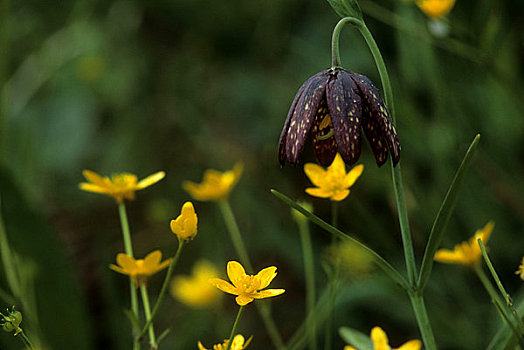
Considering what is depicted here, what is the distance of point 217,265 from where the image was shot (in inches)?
49.7

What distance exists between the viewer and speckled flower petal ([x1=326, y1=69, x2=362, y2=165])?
469 mm

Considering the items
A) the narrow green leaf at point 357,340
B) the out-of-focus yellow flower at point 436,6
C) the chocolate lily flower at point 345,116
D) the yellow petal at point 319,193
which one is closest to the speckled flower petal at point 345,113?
the chocolate lily flower at point 345,116

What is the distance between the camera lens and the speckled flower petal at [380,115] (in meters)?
0.47

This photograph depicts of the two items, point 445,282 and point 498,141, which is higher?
point 498,141

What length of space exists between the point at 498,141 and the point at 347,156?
810 millimetres

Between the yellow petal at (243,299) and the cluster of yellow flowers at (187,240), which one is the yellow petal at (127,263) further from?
the yellow petal at (243,299)

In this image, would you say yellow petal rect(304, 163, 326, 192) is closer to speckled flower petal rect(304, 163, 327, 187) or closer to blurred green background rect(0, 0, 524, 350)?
speckled flower petal rect(304, 163, 327, 187)

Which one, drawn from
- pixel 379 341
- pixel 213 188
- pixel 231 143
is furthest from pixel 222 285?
pixel 231 143

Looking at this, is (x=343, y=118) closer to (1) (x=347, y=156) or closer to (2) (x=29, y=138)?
(1) (x=347, y=156)


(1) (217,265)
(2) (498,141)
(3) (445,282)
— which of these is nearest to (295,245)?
(1) (217,265)

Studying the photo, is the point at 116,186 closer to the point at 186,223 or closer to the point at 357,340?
the point at 186,223

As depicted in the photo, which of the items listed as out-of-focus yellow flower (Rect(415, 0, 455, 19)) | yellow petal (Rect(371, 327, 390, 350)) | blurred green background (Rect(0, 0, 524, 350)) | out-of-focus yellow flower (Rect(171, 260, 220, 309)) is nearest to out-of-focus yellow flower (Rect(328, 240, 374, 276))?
blurred green background (Rect(0, 0, 524, 350))

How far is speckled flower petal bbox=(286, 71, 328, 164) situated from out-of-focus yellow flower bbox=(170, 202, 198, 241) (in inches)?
3.5

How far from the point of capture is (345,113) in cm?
48
